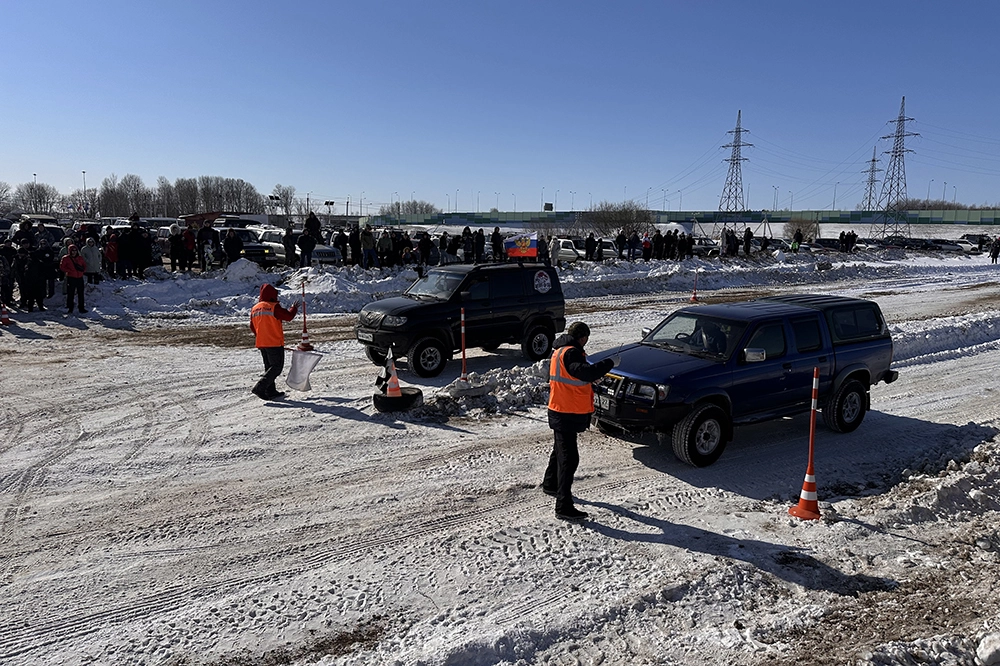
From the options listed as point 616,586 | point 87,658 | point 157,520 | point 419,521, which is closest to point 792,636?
point 616,586

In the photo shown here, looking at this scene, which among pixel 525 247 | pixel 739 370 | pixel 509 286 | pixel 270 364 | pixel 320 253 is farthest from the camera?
pixel 320 253

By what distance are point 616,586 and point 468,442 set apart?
3.70 meters

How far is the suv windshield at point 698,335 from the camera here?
873 centimetres

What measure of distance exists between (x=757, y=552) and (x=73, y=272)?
Answer: 18.3 meters

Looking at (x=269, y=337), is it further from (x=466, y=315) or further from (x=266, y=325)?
(x=466, y=315)

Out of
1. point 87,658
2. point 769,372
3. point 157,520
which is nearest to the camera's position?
point 87,658

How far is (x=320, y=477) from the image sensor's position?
7793 millimetres

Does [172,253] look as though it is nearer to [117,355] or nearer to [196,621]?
[117,355]

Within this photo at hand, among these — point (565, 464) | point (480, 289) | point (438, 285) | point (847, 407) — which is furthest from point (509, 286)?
point (565, 464)

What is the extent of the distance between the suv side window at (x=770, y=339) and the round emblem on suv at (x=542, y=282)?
5807 millimetres

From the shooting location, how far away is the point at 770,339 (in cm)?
890

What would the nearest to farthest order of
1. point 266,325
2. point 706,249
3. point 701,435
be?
point 701,435
point 266,325
point 706,249

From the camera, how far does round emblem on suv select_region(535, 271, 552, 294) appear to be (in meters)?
14.1

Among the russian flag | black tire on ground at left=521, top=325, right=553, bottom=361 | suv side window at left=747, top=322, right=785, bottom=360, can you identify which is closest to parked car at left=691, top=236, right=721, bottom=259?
the russian flag
